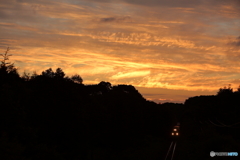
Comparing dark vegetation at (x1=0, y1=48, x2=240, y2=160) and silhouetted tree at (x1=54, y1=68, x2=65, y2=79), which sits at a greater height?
silhouetted tree at (x1=54, y1=68, x2=65, y2=79)

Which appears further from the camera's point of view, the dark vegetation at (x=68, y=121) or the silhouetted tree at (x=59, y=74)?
the silhouetted tree at (x=59, y=74)

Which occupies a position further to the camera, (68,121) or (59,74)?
(59,74)

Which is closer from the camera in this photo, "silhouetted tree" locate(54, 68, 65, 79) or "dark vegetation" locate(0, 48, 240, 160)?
"dark vegetation" locate(0, 48, 240, 160)

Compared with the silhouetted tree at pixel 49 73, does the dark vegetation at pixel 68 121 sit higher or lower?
lower

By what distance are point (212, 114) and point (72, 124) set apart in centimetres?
3312

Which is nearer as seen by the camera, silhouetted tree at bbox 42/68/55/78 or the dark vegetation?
the dark vegetation

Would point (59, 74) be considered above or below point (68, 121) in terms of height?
above

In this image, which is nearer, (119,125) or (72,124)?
(72,124)

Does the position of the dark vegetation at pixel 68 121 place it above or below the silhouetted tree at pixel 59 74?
below

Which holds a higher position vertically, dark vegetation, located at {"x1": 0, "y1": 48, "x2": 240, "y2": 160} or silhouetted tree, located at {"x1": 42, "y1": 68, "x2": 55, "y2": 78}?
silhouetted tree, located at {"x1": 42, "y1": 68, "x2": 55, "y2": 78}

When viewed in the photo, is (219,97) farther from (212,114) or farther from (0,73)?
(0,73)

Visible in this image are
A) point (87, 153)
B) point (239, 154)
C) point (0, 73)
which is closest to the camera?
point (0, 73)

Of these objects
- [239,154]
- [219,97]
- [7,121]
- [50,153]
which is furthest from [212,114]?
[7,121]

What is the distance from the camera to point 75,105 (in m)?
26.8
